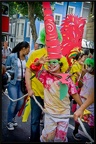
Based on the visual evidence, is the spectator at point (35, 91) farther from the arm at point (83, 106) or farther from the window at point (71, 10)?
the arm at point (83, 106)

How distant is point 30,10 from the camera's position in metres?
3.11

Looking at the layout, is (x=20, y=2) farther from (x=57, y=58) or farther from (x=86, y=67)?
(x=86, y=67)

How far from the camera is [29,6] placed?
3029 millimetres

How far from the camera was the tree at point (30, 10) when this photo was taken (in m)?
3.03

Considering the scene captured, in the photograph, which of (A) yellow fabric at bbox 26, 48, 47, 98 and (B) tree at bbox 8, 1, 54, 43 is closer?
(B) tree at bbox 8, 1, 54, 43

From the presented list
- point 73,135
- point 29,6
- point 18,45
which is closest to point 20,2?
point 29,6

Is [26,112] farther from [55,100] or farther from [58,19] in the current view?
[58,19]

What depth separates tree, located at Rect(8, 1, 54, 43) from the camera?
3.03 metres

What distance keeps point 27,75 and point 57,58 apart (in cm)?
43

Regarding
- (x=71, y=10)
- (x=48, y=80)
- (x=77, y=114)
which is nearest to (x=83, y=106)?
(x=77, y=114)

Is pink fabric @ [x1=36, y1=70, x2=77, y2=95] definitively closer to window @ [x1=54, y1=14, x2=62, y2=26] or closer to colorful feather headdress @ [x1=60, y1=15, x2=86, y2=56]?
colorful feather headdress @ [x1=60, y1=15, x2=86, y2=56]

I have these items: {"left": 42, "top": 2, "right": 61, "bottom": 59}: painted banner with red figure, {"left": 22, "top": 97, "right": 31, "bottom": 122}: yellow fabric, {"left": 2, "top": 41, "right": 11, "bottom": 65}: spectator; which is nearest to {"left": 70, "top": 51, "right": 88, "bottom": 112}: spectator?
{"left": 42, "top": 2, "right": 61, "bottom": 59}: painted banner with red figure

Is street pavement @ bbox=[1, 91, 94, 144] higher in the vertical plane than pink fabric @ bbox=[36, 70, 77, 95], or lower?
lower

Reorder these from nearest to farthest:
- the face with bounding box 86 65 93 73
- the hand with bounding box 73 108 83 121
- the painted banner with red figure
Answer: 1. the hand with bounding box 73 108 83 121
2. the painted banner with red figure
3. the face with bounding box 86 65 93 73
